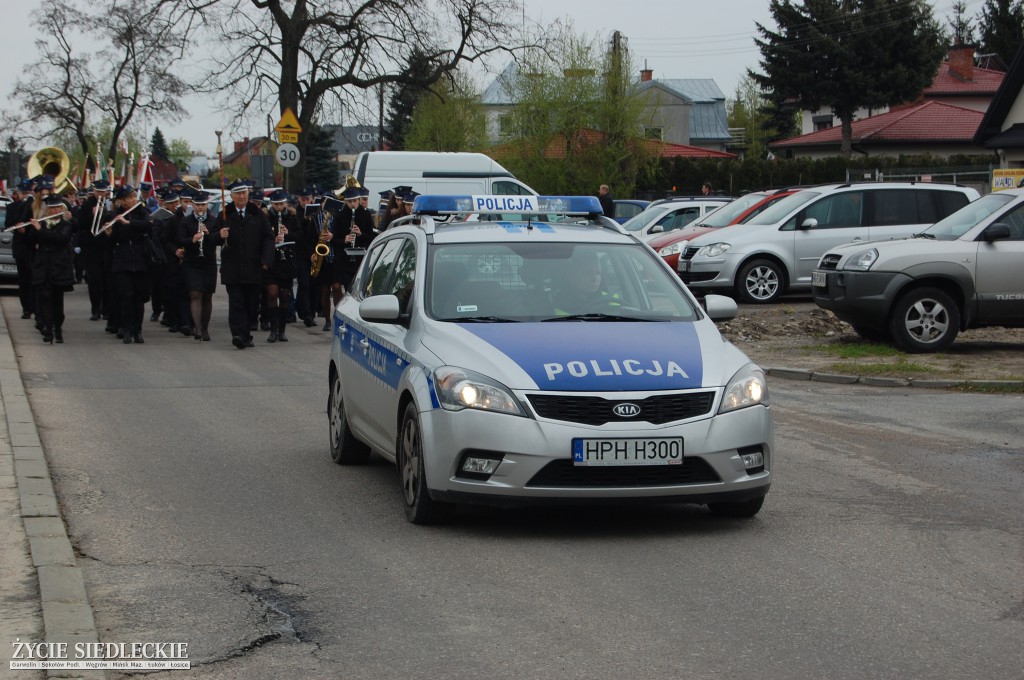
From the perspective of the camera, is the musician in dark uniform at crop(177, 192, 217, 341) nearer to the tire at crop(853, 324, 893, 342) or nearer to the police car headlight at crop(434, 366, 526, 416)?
the tire at crop(853, 324, 893, 342)

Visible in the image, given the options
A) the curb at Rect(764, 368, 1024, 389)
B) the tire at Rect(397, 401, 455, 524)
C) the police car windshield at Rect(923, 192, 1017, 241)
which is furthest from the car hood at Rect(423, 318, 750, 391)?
the police car windshield at Rect(923, 192, 1017, 241)

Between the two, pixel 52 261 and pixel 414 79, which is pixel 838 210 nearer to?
pixel 52 261

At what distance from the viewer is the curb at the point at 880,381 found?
44.0 feet

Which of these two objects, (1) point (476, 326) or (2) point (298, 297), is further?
(2) point (298, 297)

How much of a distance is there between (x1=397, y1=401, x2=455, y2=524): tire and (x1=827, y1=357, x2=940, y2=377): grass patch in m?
7.62

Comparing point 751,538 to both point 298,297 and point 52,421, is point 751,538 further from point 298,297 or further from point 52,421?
point 298,297

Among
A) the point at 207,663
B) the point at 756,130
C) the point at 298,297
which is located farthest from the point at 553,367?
the point at 756,130

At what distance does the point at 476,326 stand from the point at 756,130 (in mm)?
98127

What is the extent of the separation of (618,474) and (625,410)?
32 centimetres

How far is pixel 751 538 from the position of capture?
23.6 feet

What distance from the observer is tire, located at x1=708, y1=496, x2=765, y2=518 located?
7532mm

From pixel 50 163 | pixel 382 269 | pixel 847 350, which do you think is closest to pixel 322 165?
pixel 50 163

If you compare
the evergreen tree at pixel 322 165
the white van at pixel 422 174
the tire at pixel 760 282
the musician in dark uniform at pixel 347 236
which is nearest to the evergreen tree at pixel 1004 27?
the evergreen tree at pixel 322 165

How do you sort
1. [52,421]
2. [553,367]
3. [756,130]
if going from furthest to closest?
[756,130] < [52,421] < [553,367]
